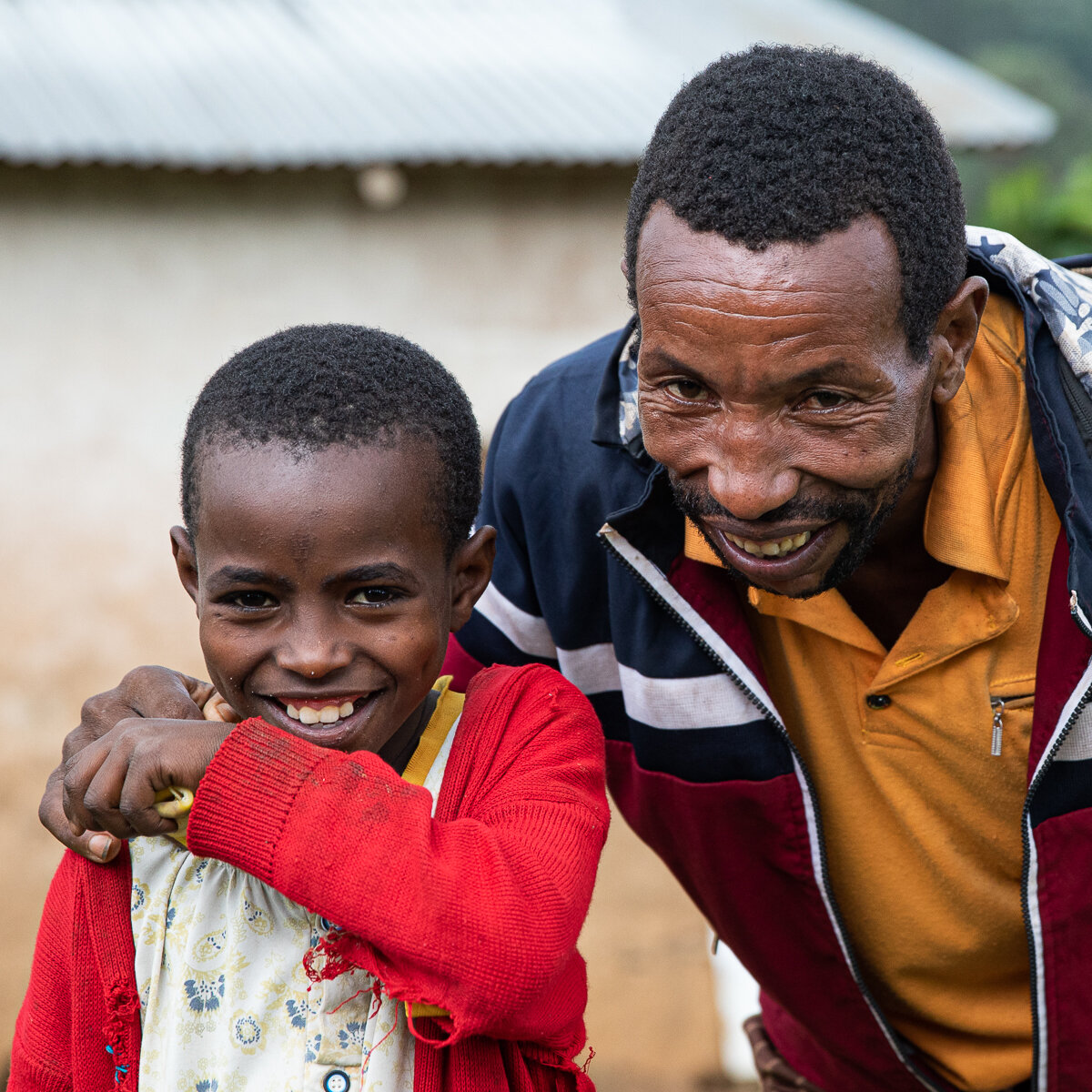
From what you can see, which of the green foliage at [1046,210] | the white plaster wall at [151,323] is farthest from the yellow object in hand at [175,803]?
the green foliage at [1046,210]

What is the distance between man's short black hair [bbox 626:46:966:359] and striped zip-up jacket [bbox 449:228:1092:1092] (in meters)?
0.35

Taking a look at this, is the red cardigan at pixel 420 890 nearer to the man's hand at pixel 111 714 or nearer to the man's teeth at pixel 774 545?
the man's hand at pixel 111 714

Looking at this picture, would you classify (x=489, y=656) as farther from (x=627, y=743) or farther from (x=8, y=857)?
(x=8, y=857)

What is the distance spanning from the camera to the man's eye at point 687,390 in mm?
1941

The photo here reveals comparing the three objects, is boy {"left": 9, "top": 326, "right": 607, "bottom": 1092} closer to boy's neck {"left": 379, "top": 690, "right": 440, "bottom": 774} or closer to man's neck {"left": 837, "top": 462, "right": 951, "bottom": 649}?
boy's neck {"left": 379, "top": 690, "right": 440, "bottom": 774}

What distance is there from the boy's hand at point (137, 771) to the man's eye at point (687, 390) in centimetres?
77

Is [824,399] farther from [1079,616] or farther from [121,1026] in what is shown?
[121,1026]


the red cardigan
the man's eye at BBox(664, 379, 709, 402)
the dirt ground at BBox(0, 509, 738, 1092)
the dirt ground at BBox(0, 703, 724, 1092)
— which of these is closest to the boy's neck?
the red cardigan

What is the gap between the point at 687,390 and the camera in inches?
77.0

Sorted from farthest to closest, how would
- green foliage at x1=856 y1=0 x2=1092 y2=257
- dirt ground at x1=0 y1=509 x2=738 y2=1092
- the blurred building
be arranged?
green foliage at x1=856 y1=0 x2=1092 y2=257, dirt ground at x1=0 y1=509 x2=738 y2=1092, the blurred building

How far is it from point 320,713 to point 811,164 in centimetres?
100

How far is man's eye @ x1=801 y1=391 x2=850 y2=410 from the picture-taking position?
189 centimetres

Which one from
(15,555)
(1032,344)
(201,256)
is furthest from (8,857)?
(1032,344)

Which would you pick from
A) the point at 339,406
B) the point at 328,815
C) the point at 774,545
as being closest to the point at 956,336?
the point at 774,545
